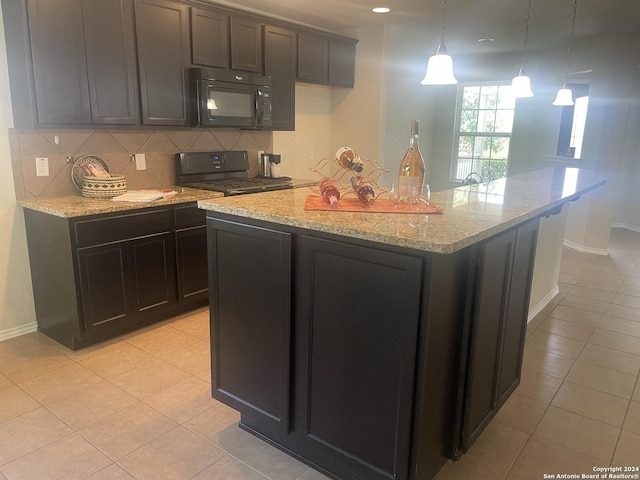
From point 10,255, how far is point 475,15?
4.26m

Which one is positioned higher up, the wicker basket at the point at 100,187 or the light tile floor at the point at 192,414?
the wicker basket at the point at 100,187

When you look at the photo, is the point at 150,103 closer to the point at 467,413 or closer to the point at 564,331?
the point at 467,413

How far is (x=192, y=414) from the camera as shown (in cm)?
234

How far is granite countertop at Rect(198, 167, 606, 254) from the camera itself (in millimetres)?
1547

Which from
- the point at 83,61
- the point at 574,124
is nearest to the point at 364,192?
the point at 83,61

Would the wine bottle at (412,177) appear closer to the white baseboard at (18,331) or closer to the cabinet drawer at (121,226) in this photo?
the cabinet drawer at (121,226)

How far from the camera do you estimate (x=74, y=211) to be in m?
2.75

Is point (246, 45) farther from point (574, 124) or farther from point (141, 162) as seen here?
point (574, 124)

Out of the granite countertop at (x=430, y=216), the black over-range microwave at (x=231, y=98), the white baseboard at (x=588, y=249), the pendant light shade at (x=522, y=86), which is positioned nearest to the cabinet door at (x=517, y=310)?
the granite countertop at (x=430, y=216)

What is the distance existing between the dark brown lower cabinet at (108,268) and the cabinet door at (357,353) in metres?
1.67

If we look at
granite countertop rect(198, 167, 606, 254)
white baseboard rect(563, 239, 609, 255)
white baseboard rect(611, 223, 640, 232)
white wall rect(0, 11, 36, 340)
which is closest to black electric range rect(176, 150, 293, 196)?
Answer: white wall rect(0, 11, 36, 340)

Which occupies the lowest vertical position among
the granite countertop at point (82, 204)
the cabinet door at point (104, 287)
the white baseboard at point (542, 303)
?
the white baseboard at point (542, 303)

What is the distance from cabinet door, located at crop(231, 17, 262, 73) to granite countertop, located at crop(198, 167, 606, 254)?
6.16ft

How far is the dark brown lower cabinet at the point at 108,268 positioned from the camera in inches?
113
